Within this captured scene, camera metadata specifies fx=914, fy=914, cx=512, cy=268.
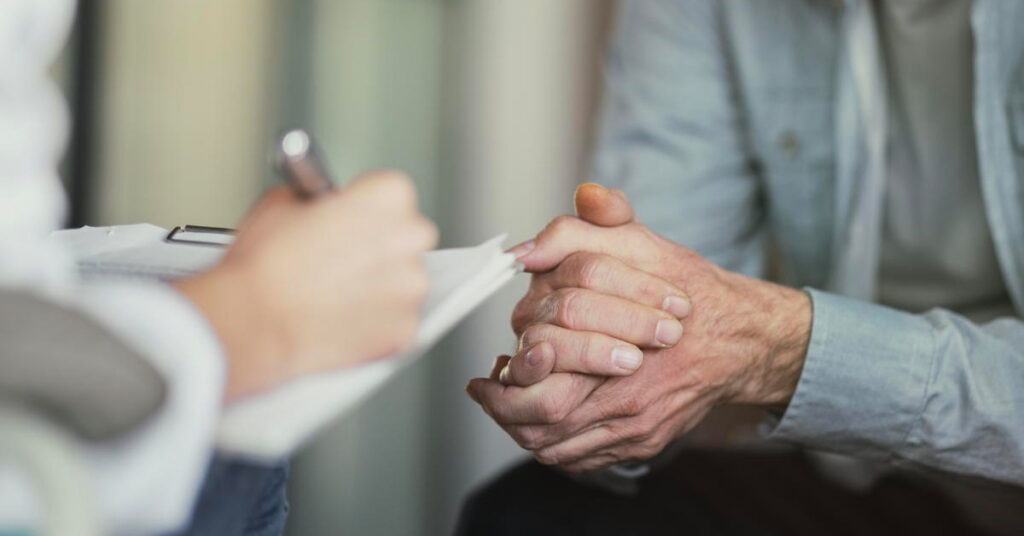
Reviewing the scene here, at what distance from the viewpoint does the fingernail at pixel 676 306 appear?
81 cm

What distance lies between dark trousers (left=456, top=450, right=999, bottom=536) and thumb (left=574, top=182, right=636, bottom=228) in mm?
393

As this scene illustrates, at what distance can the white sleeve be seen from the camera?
363mm

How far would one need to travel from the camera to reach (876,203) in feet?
3.97

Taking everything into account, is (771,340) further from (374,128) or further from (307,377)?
(374,128)

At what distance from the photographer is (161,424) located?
0.36 m

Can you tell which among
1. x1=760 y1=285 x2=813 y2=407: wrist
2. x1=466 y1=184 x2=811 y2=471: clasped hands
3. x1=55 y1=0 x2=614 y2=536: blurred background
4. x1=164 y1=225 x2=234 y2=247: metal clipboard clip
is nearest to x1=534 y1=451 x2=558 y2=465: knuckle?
x1=466 y1=184 x2=811 y2=471: clasped hands

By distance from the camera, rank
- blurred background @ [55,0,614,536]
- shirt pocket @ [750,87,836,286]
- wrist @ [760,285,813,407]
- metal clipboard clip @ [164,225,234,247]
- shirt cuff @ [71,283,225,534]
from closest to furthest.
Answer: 1. shirt cuff @ [71,283,225,534]
2. metal clipboard clip @ [164,225,234,247]
3. wrist @ [760,285,813,407]
4. shirt pocket @ [750,87,836,286]
5. blurred background @ [55,0,614,536]

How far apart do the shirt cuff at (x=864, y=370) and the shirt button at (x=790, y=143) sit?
0.46 metres

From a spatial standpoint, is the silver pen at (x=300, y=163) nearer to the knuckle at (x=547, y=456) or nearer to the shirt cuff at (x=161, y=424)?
the shirt cuff at (x=161, y=424)

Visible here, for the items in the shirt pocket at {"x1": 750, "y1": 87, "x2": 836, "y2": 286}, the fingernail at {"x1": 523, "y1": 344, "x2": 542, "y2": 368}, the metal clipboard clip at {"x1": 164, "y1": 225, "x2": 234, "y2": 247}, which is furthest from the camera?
the shirt pocket at {"x1": 750, "y1": 87, "x2": 836, "y2": 286}

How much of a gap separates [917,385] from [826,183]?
49cm

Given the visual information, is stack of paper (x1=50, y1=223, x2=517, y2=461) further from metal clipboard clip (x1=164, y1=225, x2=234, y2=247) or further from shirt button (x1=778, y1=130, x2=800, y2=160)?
shirt button (x1=778, y1=130, x2=800, y2=160)

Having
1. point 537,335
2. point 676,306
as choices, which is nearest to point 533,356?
point 537,335

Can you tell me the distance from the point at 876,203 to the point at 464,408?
3.90 ft
